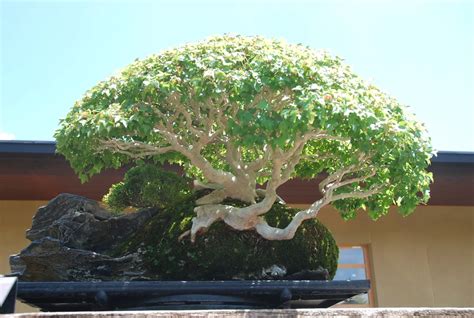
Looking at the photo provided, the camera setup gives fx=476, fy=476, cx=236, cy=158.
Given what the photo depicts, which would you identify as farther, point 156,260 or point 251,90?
point 156,260

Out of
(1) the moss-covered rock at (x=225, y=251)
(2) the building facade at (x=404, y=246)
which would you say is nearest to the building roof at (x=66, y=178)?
(2) the building facade at (x=404, y=246)

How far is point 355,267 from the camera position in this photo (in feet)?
29.0

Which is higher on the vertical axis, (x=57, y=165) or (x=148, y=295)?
(x=57, y=165)

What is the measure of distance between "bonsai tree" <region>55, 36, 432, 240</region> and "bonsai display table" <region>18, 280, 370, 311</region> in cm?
45

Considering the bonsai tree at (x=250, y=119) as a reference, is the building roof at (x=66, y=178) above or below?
above

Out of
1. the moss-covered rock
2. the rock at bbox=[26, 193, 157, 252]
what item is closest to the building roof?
the rock at bbox=[26, 193, 157, 252]

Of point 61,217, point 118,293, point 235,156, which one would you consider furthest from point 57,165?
point 118,293

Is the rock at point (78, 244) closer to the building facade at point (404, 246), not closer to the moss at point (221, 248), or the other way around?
the moss at point (221, 248)

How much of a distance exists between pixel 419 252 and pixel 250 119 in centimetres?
725

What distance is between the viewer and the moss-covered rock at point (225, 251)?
2910 millimetres

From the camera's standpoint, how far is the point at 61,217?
3.37 metres

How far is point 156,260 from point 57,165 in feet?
11.9

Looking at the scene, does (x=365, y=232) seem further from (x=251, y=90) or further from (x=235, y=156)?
(x=251, y=90)

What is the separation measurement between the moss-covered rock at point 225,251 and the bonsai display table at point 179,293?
314 millimetres
